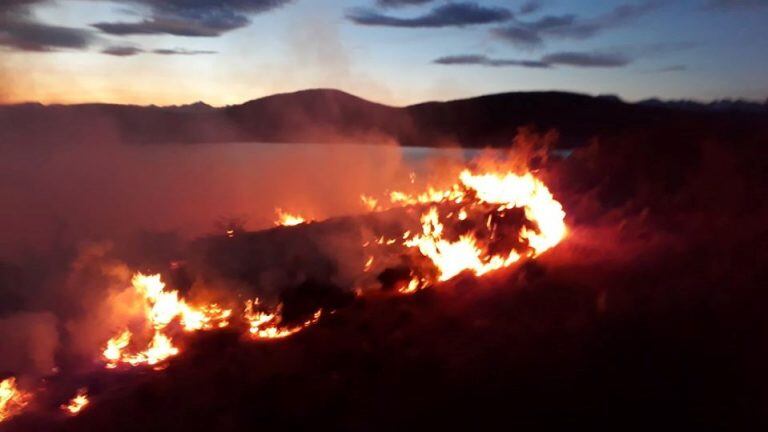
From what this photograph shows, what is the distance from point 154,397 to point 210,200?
53.0ft

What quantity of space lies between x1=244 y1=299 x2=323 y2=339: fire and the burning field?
0.10ft

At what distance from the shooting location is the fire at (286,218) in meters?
17.3

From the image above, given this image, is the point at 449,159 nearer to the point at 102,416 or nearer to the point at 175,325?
the point at 175,325

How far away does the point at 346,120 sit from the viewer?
28938mm

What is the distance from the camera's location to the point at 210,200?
78.5 feet


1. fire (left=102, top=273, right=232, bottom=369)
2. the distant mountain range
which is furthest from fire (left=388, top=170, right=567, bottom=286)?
the distant mountain range

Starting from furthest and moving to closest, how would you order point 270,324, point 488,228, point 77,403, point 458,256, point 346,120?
point 346,120
point 488,228
point 458,256
point 270,324
point 77,403

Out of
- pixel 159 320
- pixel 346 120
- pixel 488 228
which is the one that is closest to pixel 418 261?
pixel 488 228

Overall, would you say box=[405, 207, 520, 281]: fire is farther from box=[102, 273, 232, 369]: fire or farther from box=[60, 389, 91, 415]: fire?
box=[60, 389, 91, 415]: fire

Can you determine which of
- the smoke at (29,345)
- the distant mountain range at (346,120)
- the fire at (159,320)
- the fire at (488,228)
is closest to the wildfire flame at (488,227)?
the fire at (488,228)

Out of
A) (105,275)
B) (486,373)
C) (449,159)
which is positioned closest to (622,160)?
(449,159)

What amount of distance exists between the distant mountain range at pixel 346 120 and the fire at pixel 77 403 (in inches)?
648

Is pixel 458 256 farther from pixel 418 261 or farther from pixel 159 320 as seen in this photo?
pixel 159 320

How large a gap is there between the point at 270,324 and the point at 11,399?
3083 mm
